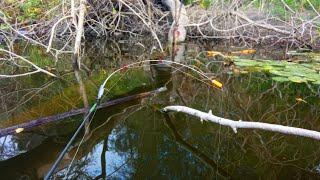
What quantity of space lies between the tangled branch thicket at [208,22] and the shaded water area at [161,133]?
8.91 feet

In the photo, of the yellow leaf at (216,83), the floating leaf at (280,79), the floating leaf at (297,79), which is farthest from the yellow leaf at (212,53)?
the floating leaf at (297,79)

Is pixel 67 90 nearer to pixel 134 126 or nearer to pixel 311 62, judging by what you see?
pixel 134 126

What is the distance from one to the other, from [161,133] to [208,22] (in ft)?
17.2

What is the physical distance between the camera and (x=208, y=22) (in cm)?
860

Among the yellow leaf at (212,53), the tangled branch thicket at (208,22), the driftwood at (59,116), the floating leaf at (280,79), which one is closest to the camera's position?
the driftwood at (59,116)

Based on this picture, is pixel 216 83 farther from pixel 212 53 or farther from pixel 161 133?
pixel 212 53

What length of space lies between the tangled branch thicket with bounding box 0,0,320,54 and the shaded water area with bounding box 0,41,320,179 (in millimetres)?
2717

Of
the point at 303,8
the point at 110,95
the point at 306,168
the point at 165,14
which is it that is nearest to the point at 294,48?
the point at 303,8

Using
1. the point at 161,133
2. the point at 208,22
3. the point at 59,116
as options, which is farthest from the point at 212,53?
the point at 59,116

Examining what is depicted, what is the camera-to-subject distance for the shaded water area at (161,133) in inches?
123

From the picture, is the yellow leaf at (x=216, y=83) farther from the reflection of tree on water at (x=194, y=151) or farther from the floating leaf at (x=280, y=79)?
the reflection of tree on water at (x=194, y=151)

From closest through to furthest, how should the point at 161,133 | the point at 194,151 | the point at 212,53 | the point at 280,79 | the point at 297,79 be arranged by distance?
the point at 194,151, the point at 161,133, the point at 297,79, the point at 280,79, the point at 212,53

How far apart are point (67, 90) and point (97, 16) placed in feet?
13.2

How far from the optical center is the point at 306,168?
125 inches
